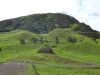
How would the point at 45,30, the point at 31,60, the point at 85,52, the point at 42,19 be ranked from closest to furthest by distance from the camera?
the point at 31,60 → the point at 85,52 → the point at 45,30 → the point at 42,19

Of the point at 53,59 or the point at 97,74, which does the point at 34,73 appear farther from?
the point at 53,59

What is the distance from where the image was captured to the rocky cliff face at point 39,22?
177m

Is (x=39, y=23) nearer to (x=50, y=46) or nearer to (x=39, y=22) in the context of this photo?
(x=39, y=22)

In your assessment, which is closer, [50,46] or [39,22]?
[50,46]

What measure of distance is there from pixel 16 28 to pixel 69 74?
142676mm

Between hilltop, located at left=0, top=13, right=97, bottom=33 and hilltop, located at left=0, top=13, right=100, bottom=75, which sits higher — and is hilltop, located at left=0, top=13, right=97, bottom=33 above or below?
above

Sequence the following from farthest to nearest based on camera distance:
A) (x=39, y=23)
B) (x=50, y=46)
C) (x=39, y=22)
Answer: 1. (x=39, y=22)
2. (x=39, y=23)
3. (x=50, y=46)

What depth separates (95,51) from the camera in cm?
9331

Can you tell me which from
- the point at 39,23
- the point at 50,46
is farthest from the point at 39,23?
the point at 50,46

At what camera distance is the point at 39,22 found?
607 ft

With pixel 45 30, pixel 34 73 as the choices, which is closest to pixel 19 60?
pixel 34 73

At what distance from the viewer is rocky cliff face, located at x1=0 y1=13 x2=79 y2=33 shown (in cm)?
17693

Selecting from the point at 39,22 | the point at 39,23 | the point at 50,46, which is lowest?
the point at 50,46

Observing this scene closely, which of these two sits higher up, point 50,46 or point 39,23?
point 39,23
